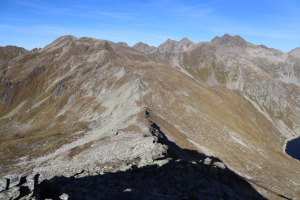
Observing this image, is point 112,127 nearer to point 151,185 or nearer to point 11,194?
point 151,185

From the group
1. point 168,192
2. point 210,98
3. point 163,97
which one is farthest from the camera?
point 210,98

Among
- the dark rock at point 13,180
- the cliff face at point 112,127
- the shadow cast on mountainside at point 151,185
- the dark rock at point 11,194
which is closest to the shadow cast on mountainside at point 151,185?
the shadow cast on mountainside at point 151,185

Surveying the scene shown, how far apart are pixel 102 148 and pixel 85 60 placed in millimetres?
125232

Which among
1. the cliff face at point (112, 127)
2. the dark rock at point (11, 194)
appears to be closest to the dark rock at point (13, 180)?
the dark rock at point (11, 194)

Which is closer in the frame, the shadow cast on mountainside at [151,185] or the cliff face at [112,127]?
the shadow cast on mountainside at [151,185]

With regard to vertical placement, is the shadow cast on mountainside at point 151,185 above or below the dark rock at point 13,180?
below

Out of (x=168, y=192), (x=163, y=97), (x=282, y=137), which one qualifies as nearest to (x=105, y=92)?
(x=163, y=97)

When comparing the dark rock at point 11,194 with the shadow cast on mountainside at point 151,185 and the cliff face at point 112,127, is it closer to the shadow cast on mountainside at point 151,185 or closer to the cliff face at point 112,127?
the shadow cast on mountainside at point 151,185

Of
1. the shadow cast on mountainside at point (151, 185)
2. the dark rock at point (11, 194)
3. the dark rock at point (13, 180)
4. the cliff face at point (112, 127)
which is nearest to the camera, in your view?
the dark rock at point (11, 194)

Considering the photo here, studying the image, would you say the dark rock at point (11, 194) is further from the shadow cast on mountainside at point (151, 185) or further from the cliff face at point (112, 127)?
the cliff face at point (112, 127)

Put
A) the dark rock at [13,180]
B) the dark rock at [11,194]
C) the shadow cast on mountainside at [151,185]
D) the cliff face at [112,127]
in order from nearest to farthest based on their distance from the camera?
the dark rock at [11,194] < the dark rock at [13,180] < the shadow cast on mountainside at [151,185] < the cliff face at [112,127]

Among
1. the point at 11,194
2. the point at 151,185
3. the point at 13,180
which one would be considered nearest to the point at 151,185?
the point at 151,185

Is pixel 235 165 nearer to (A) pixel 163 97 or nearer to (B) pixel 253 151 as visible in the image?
(B) pixel 253 151

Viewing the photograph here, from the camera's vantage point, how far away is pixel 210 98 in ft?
392
